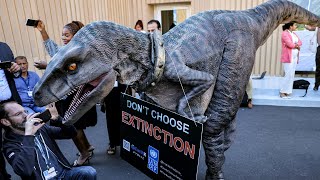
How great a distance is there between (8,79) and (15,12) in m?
2.38

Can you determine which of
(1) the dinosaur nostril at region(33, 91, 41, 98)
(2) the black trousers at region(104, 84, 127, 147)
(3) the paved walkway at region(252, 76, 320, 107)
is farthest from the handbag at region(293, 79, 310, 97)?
(1) the dinosaur nostril at region(33, 91, 41, 98)

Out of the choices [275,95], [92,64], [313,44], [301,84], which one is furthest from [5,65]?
[313,44]

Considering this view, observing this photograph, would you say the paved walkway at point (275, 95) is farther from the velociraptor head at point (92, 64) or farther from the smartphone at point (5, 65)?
the velociraptor head at point (92, 64)

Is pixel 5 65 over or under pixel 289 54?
over

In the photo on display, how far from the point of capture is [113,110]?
3549 millimetres

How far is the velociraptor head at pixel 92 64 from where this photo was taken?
1016mm

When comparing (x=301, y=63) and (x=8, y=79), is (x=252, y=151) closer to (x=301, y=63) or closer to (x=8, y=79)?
(x=8, y=79)

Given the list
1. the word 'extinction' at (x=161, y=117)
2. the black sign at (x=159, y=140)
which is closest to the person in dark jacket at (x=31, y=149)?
the black sign at (x=159, y=140)

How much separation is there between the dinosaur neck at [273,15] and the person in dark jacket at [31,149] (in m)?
1.65

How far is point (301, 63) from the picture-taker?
6422 millimetres

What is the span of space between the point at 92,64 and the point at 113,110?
2.55 metres

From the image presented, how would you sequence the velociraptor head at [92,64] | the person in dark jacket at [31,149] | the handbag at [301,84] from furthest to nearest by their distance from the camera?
1. the handbag at [301,84]
2. the person in dark jacket at [31,149]
3. the velociraptor head at [92,64]

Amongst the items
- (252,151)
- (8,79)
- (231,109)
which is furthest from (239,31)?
(8,79)

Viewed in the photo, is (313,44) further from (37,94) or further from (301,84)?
(37,94)
